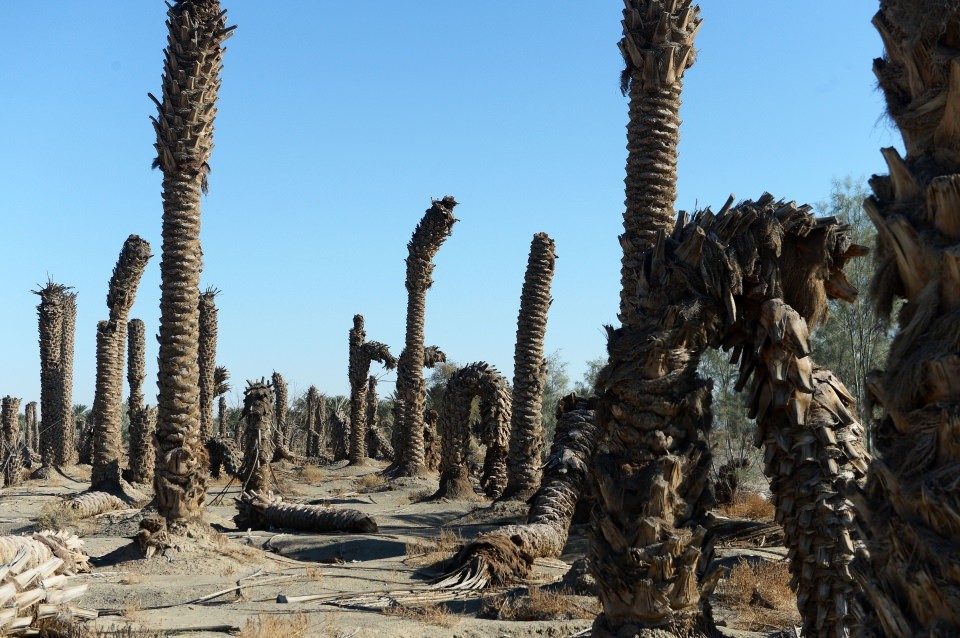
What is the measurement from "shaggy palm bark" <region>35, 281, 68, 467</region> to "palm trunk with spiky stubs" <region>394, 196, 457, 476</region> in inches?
558

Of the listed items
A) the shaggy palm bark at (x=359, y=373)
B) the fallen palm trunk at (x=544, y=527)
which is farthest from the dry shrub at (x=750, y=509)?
the shaggy palm bark at (x=359, y=373)

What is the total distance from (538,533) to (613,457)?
7.19 meters

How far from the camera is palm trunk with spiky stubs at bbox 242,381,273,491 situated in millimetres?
22453

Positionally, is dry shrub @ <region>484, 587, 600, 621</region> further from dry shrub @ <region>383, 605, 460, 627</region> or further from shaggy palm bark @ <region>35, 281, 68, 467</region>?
shaggy palm bark @ <region>35, 281, 68, 467</region>

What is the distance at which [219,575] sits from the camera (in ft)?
40.9

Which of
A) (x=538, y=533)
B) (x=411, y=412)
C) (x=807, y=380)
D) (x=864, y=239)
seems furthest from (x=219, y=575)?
(x=864, y=239)

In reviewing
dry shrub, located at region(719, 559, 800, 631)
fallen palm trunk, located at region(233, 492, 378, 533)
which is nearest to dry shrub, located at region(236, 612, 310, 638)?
dry shrub, located at region(719, 559, 800, 631)

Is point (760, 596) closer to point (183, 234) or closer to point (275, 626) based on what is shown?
point (275, 626)

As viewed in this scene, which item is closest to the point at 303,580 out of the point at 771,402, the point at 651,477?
the point at 651,477

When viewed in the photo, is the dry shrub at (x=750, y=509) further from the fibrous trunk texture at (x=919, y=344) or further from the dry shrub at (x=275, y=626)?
the fibrous trunk texture at (x=919, y=344)

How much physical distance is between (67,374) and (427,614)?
101ft

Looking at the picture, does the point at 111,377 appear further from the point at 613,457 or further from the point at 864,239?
the point at 613,457

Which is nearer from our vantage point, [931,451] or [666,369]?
[931,451]

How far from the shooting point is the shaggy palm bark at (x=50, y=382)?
33500mm
